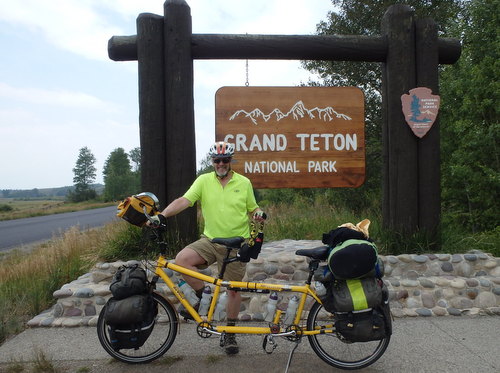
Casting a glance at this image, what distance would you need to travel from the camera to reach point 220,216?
12.4 feet

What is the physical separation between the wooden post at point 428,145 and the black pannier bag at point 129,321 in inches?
156

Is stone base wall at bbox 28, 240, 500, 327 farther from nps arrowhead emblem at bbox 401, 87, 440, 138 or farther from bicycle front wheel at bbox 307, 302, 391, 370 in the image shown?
nps arrowhead emblem at bbox 401, 87, 440, 138

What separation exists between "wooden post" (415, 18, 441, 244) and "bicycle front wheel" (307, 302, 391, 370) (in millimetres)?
2548

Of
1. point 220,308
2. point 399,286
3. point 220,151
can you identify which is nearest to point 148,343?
point 220,308

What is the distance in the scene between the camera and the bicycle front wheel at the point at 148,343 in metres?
3.56

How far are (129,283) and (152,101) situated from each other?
2.71 metres

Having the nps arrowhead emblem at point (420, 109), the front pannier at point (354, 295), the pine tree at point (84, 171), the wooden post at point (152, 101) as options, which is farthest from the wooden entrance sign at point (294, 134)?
the pine tree at point (84, 171)

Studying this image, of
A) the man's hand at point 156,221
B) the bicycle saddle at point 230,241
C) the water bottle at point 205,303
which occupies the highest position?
the man's hand at point 156,221

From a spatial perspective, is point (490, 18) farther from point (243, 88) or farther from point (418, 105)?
point (243, 88)

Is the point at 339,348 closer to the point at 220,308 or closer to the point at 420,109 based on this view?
the point at 220,308

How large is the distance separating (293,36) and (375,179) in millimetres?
9218

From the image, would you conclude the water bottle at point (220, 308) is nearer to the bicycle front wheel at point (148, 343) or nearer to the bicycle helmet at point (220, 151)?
the bicycle front wheel at point (148, 343)

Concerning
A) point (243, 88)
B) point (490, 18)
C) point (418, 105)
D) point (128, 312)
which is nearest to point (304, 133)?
point (243, 88)

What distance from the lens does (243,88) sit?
5.79m
